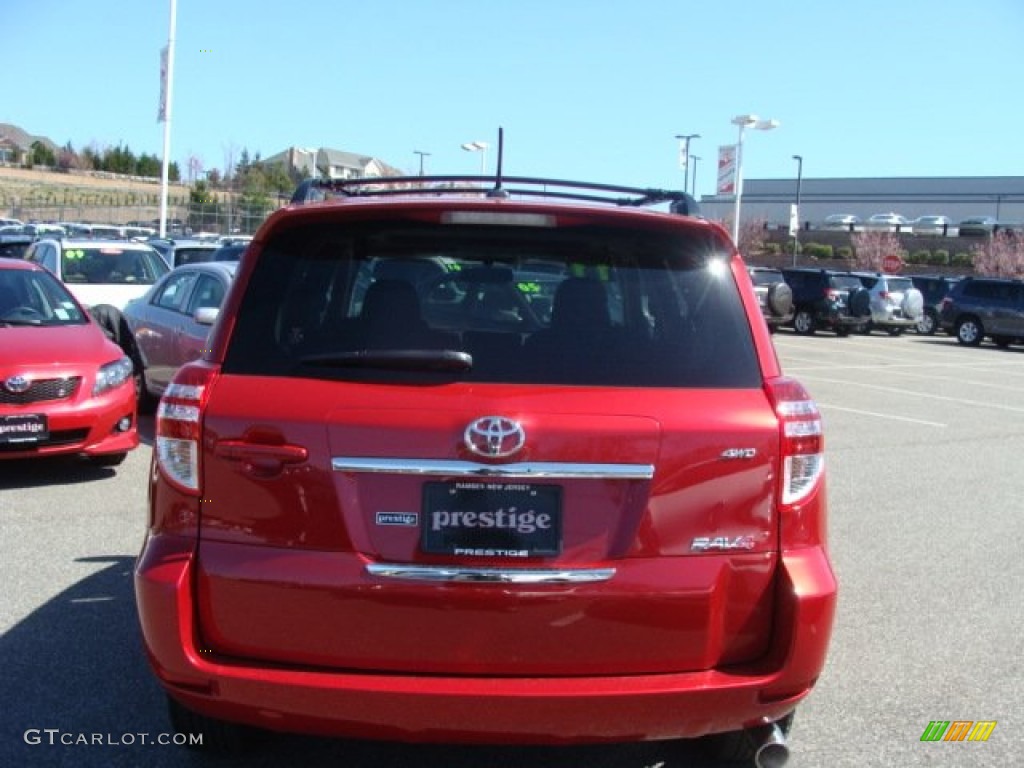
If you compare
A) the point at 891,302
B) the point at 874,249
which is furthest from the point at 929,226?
the point at 891,302

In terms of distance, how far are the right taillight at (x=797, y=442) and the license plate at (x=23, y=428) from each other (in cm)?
591

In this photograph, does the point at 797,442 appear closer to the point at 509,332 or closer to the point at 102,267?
the point at 509,332

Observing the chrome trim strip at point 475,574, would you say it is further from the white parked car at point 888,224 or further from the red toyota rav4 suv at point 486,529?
the white parked car at point 888,224

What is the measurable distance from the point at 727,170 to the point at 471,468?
115 ft

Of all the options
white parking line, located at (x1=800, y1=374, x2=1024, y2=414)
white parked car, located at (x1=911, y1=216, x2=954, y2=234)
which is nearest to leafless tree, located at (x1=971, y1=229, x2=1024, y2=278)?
white parked car, located at (x1=911, y1=216, x2=954, y2=234)

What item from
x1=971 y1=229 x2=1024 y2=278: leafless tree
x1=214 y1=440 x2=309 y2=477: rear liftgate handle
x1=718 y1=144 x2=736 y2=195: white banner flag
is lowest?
x1=214 y1=440 x2=309 y2=477: rear liftgate handle

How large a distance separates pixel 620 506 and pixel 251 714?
115cm

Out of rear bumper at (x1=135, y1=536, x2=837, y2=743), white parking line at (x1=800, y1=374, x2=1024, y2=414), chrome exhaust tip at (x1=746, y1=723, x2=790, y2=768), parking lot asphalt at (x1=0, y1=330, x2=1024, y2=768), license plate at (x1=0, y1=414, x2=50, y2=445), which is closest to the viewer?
rear bumper at (x1=135, y1=536, x2=837, y2=743)

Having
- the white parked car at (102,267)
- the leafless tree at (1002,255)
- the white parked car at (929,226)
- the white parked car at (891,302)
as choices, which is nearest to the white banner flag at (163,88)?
the white parked car at (102,267)

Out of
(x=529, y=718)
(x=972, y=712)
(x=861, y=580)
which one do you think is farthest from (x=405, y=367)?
(x=861, y=580)

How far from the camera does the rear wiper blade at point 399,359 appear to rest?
2963 millimetres

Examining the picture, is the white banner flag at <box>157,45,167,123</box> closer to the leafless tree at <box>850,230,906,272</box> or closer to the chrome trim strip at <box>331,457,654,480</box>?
the chrome trim strip at <box>331,457,654,480</box>

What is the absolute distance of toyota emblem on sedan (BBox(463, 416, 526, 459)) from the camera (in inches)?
112

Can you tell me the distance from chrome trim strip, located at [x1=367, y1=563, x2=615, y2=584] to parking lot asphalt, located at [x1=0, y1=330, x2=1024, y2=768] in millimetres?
1061
